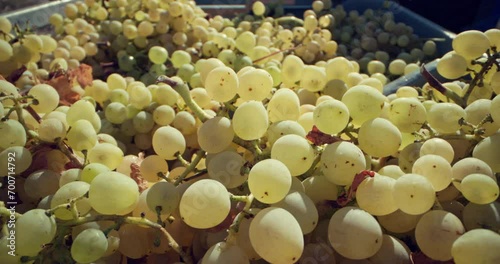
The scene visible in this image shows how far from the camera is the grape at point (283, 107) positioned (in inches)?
24.7

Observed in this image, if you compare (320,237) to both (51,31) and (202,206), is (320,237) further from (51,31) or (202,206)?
(51,31)

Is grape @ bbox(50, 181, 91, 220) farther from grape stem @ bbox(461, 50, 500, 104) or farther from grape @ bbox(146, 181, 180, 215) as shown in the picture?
grape stem @ bbox(461, 50, 500, 104)

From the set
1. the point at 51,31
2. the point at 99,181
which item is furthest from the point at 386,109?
the point at 51,31

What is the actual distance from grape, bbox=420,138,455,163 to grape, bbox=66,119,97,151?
51 cm

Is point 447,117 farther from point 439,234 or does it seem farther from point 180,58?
point 180,58

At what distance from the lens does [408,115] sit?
0.60 m

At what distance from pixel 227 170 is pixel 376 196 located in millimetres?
196

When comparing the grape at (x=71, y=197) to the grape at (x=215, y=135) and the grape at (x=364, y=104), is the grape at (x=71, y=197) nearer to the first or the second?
the grape at (x=215, y=135)

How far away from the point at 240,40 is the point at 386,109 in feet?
1.88

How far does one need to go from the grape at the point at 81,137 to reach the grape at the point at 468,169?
539 mm

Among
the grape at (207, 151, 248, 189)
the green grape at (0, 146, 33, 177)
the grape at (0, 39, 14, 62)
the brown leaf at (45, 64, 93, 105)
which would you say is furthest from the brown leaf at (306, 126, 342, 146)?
the grape at (0, 39, 14, 62)

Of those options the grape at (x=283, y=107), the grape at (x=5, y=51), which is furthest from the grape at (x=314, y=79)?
the grape at (x=5, y=51)

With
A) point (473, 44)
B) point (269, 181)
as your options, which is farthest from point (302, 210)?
point (473, 44)

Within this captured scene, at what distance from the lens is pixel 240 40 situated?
111cm
